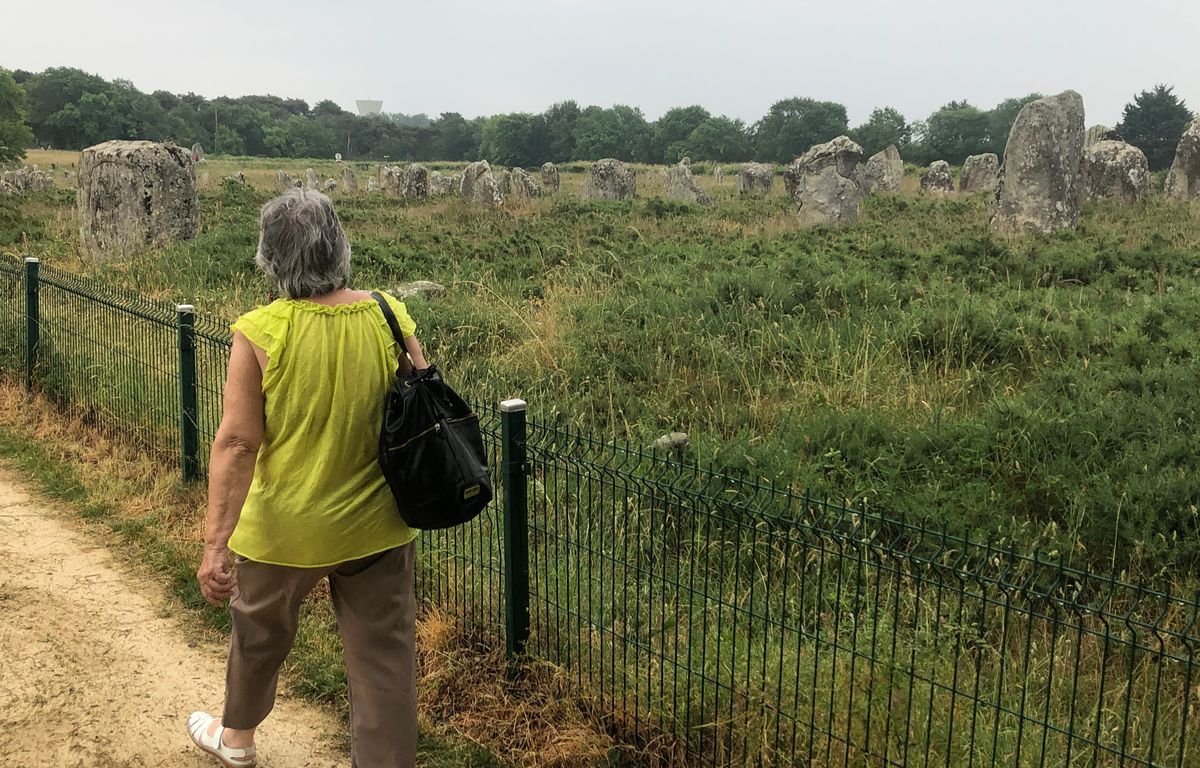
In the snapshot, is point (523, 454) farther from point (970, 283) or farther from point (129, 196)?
point (129, 196)

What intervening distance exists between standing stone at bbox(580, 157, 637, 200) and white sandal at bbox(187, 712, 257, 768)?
1046 inches

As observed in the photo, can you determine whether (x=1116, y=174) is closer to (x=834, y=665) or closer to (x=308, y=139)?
(x=834, y=665)

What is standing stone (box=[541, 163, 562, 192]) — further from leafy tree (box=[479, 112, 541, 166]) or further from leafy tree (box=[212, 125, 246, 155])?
leafy tree (box=[212, 125, 246, 155])

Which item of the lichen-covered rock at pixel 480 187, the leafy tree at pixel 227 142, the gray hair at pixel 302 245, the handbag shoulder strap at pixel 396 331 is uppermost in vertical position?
the leafy tree at pixel 227 142

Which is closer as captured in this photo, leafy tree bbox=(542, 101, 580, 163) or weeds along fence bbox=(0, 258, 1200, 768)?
weeds along fence bbox=(0, 258, 1200, 768)

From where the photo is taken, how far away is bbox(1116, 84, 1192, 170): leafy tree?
174 ft

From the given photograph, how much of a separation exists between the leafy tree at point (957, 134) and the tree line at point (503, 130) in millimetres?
80

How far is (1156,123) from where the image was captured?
5359cm

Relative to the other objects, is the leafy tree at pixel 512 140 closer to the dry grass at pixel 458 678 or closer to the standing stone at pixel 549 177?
the standing stone at pixel 549 177

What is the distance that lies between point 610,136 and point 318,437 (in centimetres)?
9086

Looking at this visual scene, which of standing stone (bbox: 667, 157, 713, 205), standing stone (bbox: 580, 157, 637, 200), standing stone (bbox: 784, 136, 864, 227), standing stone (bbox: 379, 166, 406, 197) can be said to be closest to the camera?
standing stone (bbox: 784, 136, 864, 227)

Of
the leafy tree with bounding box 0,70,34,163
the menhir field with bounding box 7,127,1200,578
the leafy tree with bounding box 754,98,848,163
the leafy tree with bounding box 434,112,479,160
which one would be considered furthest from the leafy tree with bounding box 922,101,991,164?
the menhir field with bounding box 7,127,1200,578

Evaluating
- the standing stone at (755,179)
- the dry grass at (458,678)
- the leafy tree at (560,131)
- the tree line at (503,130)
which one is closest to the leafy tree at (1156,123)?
the tree line at (503,130)

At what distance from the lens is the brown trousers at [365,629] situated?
3.28m
